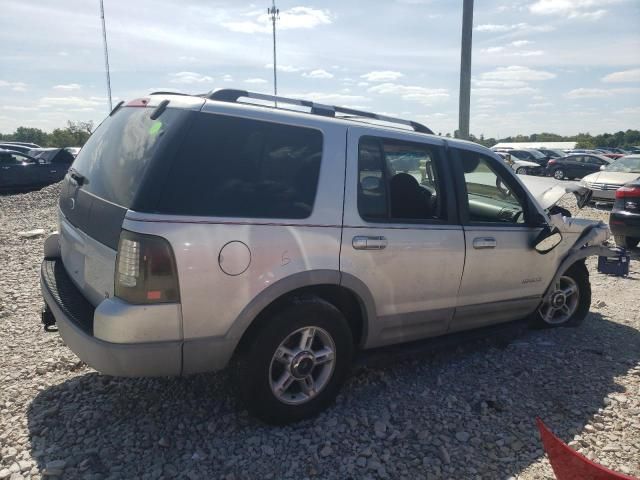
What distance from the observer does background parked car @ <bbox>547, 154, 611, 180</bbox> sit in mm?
27219

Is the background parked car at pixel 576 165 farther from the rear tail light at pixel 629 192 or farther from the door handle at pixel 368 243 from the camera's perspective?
the door handle at pixel 368 243

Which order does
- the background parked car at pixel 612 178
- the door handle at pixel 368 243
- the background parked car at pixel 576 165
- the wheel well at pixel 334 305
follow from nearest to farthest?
1. the wheel well at pixel 334 305
2. the door handle at pixel 368 243
3. the background parked car at pixel 612 178
4. the background parked car at pixel 576 165

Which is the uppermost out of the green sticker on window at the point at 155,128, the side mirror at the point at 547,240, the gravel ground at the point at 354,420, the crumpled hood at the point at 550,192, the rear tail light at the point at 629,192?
the green sticker on window at the point at 155,128

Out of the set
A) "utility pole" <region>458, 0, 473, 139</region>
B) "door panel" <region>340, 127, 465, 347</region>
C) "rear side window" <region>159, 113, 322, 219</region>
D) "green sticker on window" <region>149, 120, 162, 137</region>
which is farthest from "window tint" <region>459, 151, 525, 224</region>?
"utility pole" <region>458, 0, 473, 139</region>

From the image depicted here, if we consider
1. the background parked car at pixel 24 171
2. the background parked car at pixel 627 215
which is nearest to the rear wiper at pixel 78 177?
the background parked car at pixel 627 215

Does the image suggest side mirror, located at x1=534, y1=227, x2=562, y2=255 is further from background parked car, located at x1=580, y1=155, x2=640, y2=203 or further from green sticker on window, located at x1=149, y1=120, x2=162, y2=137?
background parked car, located at x1=580, y1=155, x2=640, y2=203

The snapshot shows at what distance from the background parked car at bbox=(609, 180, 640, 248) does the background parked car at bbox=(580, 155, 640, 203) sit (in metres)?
6.10

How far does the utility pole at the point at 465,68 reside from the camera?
32.3 ft

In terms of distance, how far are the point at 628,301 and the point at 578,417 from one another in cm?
322

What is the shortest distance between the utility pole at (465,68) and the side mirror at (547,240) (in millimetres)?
6780

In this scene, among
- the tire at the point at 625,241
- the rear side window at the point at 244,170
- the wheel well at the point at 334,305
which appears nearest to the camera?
the rear side window at the point at 244,170

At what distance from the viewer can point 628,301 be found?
5.80 metres

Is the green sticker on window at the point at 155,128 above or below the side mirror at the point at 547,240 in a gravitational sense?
above

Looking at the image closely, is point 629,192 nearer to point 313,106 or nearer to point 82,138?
point 313,106
